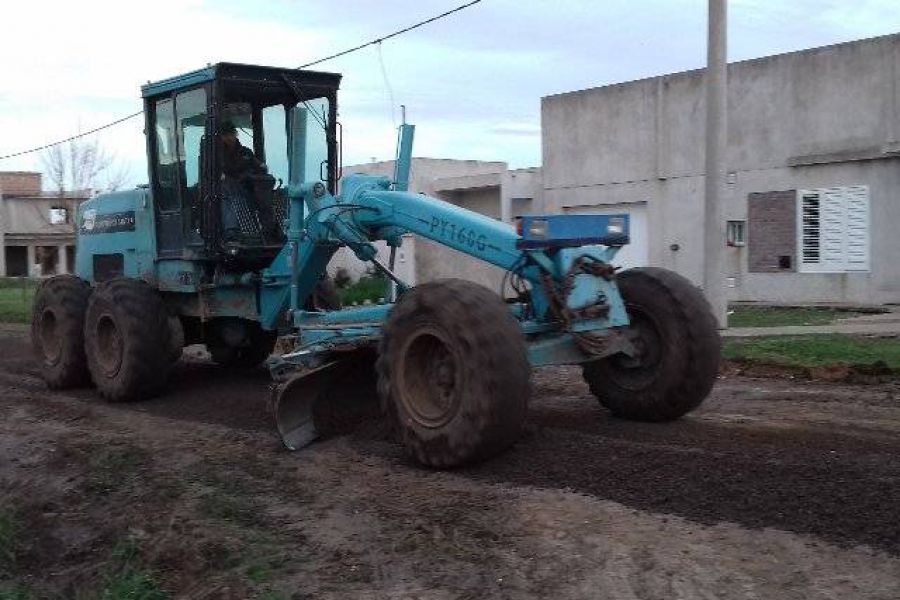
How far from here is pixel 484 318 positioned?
666 cm

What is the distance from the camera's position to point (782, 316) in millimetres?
18516

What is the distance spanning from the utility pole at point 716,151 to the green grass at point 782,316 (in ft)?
7.42

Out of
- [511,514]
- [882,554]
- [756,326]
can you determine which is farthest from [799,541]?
[756,326]

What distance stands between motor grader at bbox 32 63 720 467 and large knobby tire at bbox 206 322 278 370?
0.03 metres

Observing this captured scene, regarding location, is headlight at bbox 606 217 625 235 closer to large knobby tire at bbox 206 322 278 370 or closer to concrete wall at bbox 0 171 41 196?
large knobby tire at bbox 206 322 278 370

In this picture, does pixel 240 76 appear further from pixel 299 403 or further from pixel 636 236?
pixel 636 236

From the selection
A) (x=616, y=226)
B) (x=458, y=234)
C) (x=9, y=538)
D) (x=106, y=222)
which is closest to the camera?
(x=9, y=538)

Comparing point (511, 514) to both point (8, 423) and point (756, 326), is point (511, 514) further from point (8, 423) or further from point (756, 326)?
point (756, 326)

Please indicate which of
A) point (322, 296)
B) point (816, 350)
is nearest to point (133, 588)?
point (322, 296)

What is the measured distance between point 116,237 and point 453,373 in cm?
632

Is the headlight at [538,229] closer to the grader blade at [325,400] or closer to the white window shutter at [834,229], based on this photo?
the grader blade at [325,400]

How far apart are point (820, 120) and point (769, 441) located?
617 inches

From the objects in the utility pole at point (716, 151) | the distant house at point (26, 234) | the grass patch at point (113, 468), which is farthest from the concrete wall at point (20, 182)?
the grass patch at point (113, 468)

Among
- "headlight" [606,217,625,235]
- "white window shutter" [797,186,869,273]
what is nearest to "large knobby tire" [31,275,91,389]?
"headlight" [606,217,625,235]
